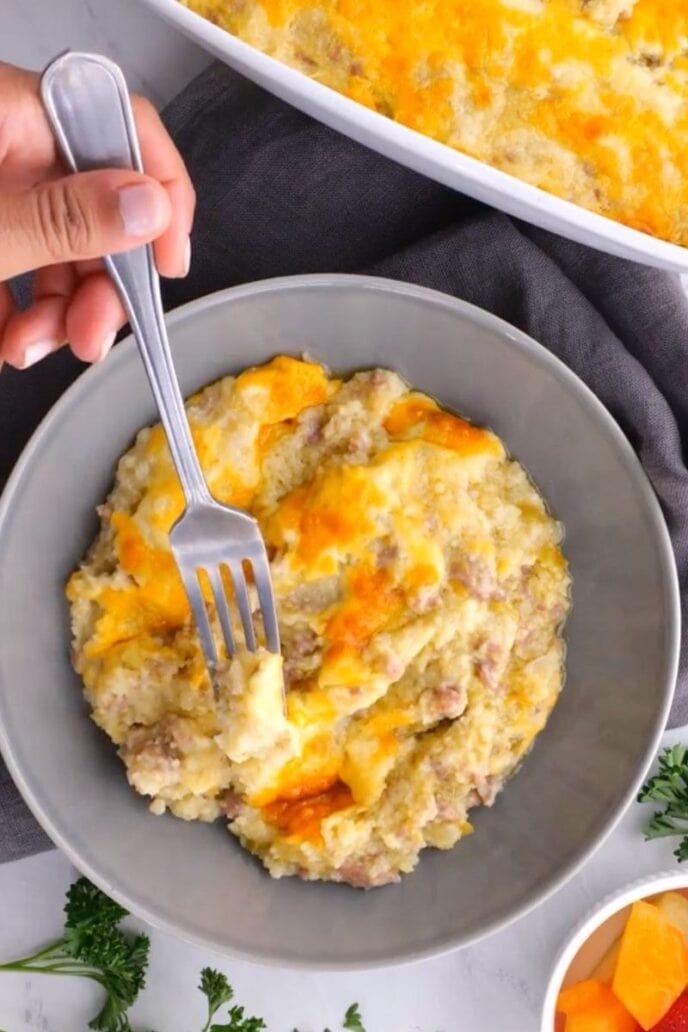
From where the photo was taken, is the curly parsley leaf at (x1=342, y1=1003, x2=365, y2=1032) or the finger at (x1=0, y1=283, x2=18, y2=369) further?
the curly parsley leaf at (x1=342, y1=1003, x2=365, y2=1032)

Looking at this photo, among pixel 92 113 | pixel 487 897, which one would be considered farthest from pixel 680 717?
pixel 92 113

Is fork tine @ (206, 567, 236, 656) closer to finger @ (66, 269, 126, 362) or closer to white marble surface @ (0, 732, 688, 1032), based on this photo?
finger @ (66, 269, 126, 362)

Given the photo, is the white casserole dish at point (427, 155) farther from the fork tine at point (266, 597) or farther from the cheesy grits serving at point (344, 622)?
the fork tine at point (266, 597)

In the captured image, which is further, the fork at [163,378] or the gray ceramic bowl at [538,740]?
the gray ceramic bowl at [538,740]

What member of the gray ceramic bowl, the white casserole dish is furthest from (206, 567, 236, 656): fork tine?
the white casserole dish

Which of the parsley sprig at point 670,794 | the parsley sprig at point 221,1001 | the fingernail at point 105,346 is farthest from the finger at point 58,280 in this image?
the parsley sprig at point 670,794

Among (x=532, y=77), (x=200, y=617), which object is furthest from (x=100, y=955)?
(x=532, y=77)
